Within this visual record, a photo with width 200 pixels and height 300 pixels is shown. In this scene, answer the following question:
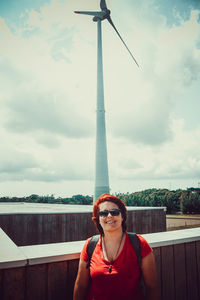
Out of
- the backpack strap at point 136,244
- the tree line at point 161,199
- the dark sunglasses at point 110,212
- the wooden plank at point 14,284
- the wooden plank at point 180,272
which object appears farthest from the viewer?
the tree line at point 161,199

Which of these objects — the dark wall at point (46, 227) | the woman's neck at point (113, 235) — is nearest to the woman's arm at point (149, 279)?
the woman's neck at point (113, 235)

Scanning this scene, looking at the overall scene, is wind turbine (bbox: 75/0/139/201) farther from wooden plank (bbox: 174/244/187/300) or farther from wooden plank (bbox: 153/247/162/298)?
wooden plank (bbox: 153/247/162/298)

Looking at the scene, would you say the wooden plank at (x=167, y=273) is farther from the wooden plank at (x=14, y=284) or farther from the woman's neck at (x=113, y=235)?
the wooden plank at (x=14, y=284)

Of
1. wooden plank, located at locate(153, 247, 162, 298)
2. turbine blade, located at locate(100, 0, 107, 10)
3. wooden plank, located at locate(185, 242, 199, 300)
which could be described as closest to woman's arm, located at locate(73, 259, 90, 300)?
wooden plank, located at locate(153, 247, 162, 298)

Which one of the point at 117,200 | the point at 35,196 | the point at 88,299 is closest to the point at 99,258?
the point at 88,299

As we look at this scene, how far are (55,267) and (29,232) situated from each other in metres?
12.6

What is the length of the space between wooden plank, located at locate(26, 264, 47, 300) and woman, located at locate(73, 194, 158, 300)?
34 cm

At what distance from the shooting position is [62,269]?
231 centimetres

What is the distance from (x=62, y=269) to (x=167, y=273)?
4.75ft

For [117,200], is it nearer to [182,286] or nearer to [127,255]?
[127,255]

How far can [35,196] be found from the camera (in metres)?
70.4

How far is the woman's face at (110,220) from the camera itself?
2.50 meters

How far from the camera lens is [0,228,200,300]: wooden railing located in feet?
6.66

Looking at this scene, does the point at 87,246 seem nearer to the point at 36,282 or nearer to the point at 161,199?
the point at 36,282
